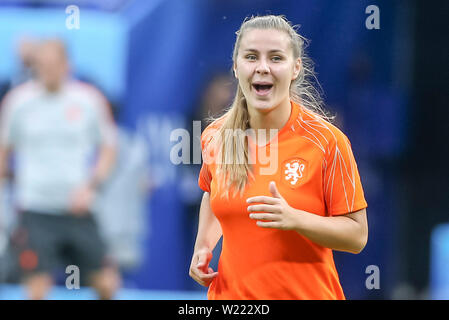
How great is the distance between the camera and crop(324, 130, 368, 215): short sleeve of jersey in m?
2.47

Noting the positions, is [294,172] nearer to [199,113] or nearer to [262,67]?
[262,67]

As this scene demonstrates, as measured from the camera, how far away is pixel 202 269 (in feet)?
8.75

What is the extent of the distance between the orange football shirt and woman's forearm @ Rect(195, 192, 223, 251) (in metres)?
0.24

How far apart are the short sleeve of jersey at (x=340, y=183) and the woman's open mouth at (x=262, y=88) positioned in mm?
301

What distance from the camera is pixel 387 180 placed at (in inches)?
220

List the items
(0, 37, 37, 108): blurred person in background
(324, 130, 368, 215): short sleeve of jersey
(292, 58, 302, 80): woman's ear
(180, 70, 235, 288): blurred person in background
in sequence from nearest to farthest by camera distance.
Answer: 1. (324, 130, 368, 215): short sleeve of jersey
2. (292, 58, 302, 80): woman's ear
3. (180, 70, 235, 288): blurred person in background
4. (0, 37, 37, 108): blurred person in background

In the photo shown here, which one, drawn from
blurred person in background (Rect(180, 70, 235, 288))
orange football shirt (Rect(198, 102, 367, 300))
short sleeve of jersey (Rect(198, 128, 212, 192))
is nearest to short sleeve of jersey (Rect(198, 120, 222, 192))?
short sleeve of jersey (Rect(198, 128, 212, 192))

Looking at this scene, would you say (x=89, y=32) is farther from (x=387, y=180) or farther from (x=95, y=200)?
(x=387, y=180)

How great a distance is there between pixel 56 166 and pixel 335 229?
351 centimetres

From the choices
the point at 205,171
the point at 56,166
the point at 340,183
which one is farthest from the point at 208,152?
the point at 56,166

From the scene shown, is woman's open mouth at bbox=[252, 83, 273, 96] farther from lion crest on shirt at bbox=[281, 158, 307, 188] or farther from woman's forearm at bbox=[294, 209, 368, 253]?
woman's forearm at bbox=[294, 209, 368, 253]

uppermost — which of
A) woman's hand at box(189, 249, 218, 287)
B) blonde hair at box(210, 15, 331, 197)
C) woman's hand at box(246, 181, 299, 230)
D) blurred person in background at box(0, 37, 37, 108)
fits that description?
blurred person in background at box(0, 37, 37, 108)

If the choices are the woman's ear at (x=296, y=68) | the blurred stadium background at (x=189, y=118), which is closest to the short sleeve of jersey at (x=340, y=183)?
the woman's ear at (x=296, y=68)

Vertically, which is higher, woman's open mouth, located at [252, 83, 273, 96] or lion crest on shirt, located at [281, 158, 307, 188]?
woman's open mouth, located at [252, 83, 273, 96]
